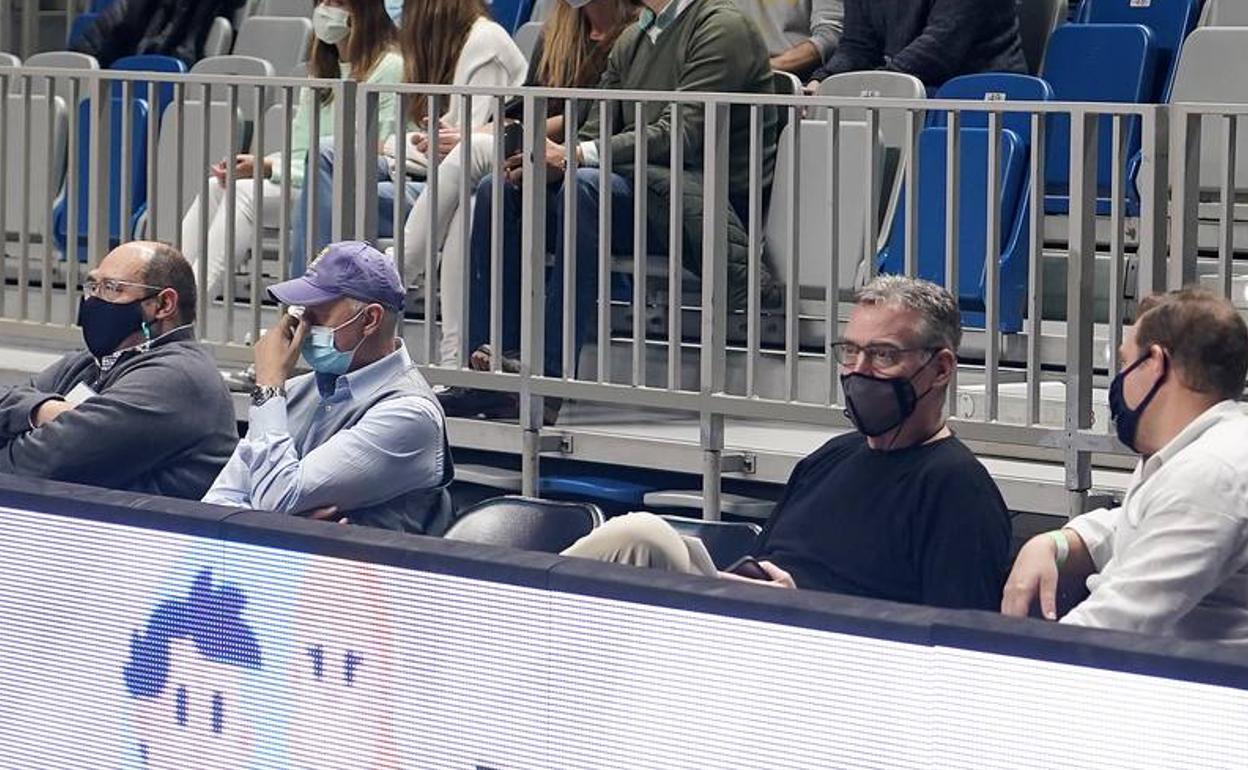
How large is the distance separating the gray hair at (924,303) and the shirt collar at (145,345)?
6.36 ft

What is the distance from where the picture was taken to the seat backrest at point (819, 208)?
20.1 feet

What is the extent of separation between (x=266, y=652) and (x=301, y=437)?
177cm

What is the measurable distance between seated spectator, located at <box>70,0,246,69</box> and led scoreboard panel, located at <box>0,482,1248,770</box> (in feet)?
24.1

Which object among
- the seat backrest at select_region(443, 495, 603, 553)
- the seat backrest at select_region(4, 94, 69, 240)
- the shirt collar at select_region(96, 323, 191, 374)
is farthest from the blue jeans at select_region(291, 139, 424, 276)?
the seat backrest at select_region(443, 495, 603, 553)

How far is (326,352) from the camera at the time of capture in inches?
214

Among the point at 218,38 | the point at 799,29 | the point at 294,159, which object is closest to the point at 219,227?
the point at 294,159

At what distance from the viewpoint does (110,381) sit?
19.0 feet

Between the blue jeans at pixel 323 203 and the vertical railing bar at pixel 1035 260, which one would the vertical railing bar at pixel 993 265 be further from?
the blue jeans at pixel 323 203

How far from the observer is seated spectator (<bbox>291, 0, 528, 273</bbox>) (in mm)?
7129

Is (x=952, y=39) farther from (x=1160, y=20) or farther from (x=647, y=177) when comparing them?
(x=647, y=177)

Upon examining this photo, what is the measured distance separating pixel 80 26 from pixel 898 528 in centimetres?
818

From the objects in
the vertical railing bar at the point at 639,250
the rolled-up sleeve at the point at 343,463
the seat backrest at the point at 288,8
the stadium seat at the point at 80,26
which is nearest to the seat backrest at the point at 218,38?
the seat backrest at the point at 288,8

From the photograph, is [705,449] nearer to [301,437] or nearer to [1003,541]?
[301,437]

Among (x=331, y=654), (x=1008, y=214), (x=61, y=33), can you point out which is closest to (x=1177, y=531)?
(x=331, y=654)
